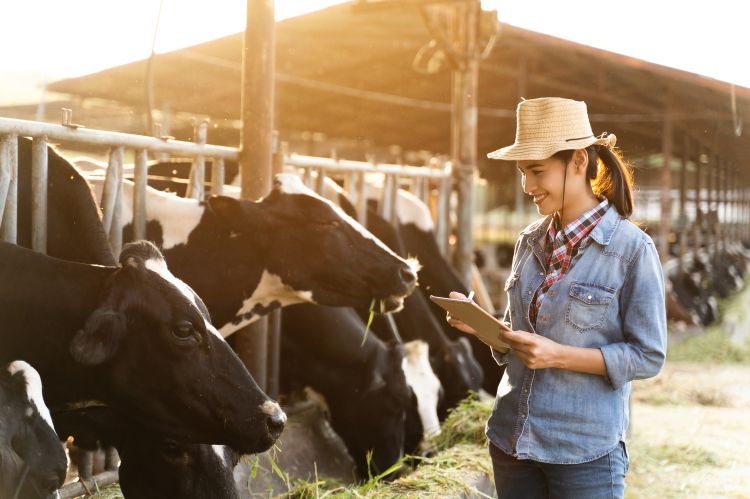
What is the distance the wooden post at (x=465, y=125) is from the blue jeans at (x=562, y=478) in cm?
452

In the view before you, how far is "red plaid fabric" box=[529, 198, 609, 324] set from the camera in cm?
239

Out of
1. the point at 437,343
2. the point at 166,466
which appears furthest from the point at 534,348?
the point at 437,343

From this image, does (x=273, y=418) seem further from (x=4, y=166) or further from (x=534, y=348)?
(x=4, y=166)

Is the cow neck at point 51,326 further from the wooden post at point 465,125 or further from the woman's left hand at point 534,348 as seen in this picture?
the wooden post at point 465,125

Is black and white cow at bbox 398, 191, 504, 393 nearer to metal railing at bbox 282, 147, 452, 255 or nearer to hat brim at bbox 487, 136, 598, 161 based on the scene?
metal railing at bbox 282, 147, 452, 255

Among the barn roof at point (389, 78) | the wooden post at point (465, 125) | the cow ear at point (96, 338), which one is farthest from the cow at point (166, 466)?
the barn roof at point (389, 78)

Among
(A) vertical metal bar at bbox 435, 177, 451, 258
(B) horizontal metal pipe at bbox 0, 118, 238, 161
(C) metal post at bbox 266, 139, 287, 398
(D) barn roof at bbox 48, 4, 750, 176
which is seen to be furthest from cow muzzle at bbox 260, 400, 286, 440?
(D) barn roof at bbox 48, 4, 750, 176

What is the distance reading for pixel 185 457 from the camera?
2820mm

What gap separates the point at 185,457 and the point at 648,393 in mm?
5313

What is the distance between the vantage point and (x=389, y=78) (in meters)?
14.2

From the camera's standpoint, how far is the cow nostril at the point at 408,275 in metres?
4.13

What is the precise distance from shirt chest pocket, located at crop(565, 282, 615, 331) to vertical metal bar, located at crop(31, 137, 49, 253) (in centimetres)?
209

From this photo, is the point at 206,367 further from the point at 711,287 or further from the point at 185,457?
the point at 711,287

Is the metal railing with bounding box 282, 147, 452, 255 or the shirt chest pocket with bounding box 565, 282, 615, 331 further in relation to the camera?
the metal railing with bounding box 282, 147, 452, 255
